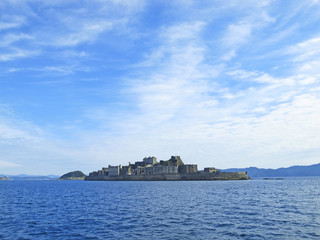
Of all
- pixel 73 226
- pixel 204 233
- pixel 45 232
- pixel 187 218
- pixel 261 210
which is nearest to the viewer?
pixel 204 233

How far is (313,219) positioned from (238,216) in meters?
9.60

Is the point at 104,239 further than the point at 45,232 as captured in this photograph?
No

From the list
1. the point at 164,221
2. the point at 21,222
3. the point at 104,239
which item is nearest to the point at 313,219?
the point at 164,221

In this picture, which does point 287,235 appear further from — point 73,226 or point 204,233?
point 73,226

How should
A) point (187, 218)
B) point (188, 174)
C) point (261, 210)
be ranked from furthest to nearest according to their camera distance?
1. point (188, 174)
2. point (261, 210)
3. point (187, 218)

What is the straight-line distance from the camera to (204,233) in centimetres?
2891

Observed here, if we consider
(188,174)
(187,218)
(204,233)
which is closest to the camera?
(204,233)

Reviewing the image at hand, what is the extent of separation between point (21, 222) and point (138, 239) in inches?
817

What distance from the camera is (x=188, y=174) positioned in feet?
646

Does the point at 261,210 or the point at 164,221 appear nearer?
the point at 164,221

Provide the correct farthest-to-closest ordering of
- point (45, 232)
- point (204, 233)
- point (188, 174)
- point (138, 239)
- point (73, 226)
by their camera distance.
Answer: point (188, 174), point (73, 226), point (45, 232), point (204, 233), point (138, 239)

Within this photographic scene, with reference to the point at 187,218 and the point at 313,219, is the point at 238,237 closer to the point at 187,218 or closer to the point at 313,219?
the point at 187,218

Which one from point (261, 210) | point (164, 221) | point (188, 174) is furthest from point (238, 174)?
point (164, 221)

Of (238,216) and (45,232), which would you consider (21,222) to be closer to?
(45,232)
